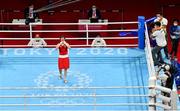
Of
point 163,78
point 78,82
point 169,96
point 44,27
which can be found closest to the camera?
point 169,96

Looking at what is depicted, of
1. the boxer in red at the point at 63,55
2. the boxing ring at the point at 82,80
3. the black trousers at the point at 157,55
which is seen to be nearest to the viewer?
the boxing ring at the point at 82,80

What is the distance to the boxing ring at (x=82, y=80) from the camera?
11617mm

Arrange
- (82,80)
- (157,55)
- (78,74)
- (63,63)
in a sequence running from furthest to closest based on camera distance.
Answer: (157,55) → (78,74) → (82,80) → (63,63)

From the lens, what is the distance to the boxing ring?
11.6 m

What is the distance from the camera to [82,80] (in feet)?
42.5

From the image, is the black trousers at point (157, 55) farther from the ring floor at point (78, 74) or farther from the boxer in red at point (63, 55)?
the boxer in red at point (63, 55)

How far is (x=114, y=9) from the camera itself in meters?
20.4

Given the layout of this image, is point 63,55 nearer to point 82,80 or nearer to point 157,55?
point 82,80

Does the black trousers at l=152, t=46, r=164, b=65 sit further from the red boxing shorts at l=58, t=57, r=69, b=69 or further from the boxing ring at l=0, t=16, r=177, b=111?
the red boxing shorts at l=58, t=57, r=69, b=69

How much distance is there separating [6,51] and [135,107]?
4634 millimetres

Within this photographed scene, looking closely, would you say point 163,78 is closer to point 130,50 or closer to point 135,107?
point 135,107

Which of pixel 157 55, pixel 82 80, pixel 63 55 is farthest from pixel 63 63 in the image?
pixel 157 55

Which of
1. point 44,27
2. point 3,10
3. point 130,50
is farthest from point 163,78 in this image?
point 3,10

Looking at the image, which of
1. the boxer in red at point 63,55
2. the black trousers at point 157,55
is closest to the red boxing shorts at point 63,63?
the boxer in red at point 63,55
